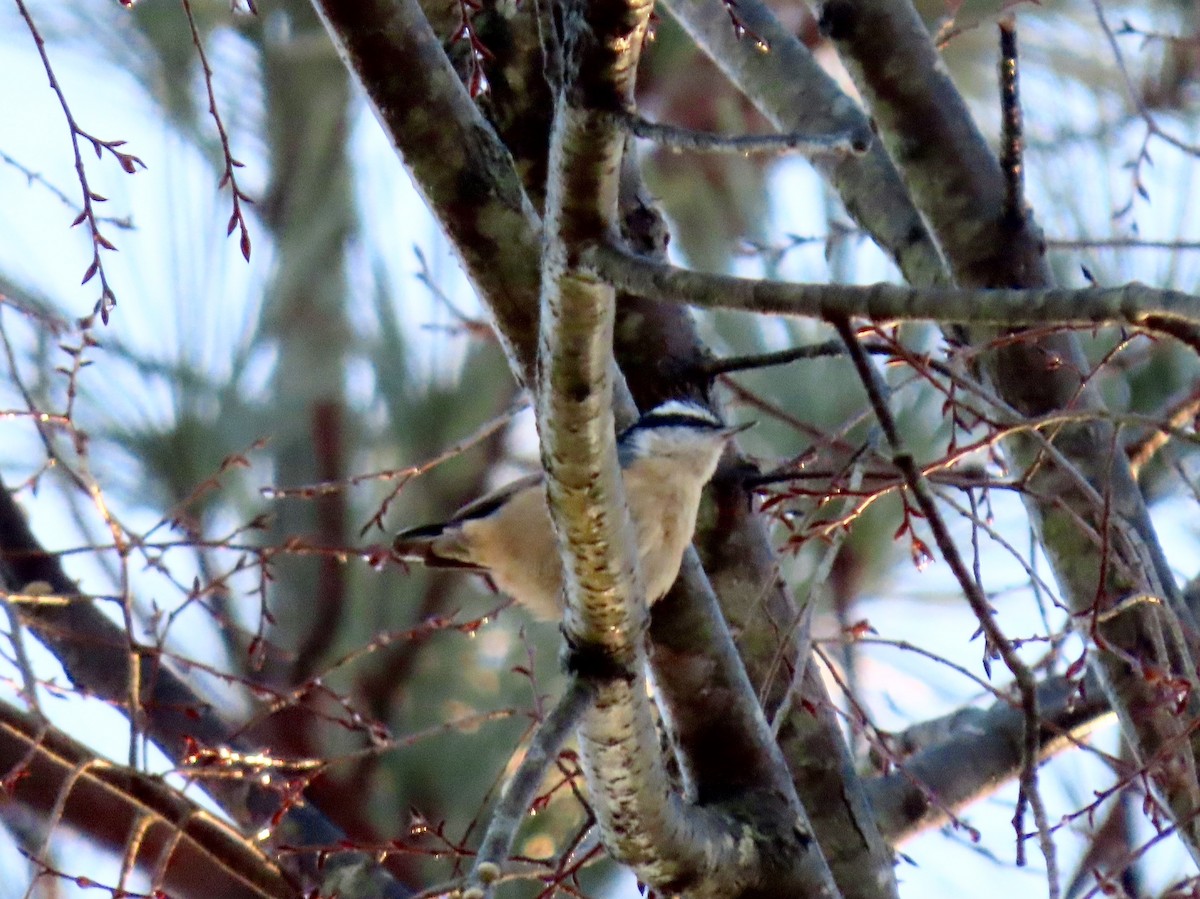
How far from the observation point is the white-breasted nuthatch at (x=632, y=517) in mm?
1909

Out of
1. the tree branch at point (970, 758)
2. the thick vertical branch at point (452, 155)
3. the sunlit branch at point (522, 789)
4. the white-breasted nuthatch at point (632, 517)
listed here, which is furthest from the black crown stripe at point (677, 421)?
the tree branch at point (970, 758)

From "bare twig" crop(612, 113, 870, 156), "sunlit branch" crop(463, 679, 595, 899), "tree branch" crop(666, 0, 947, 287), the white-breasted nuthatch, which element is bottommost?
"sunlit branch" crop(463, 679, 595, 899)

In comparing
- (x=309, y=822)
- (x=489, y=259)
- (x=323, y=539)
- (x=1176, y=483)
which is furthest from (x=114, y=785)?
(x=1176, y=483)

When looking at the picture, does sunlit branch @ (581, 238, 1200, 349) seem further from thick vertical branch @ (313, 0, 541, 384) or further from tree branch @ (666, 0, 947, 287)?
tree branch @ (666, 0, 947, 287)

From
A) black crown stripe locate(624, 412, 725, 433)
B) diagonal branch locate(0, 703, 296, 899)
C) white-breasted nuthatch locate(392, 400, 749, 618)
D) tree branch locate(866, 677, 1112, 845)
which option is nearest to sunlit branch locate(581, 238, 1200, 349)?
white-breasted nuthatch locate(392, 400, 749, 618)

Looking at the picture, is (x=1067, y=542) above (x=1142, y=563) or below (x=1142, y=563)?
above

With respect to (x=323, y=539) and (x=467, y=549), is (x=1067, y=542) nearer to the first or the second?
(x=467, y=549)

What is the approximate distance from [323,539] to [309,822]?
3.52 ft

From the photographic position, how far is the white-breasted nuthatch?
6.26 ft

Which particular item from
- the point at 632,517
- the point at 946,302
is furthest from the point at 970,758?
the point at 946,302

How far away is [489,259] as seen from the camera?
1558 mm

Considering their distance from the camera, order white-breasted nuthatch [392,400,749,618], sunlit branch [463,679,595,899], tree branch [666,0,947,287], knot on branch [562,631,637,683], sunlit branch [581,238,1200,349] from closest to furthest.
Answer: sunlit branch [581,238,1200,349] < sunlit branch [463,679,595,899] < knot on branch [562,631,637,683] < white-breasted nuthatch [392,400,749,618] < tree branch [666,0,947,287]

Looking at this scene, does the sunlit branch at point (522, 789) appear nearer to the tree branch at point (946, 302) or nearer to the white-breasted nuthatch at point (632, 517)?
the white-breasted nuthatch at point (632, 517)

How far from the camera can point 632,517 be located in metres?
1.86
